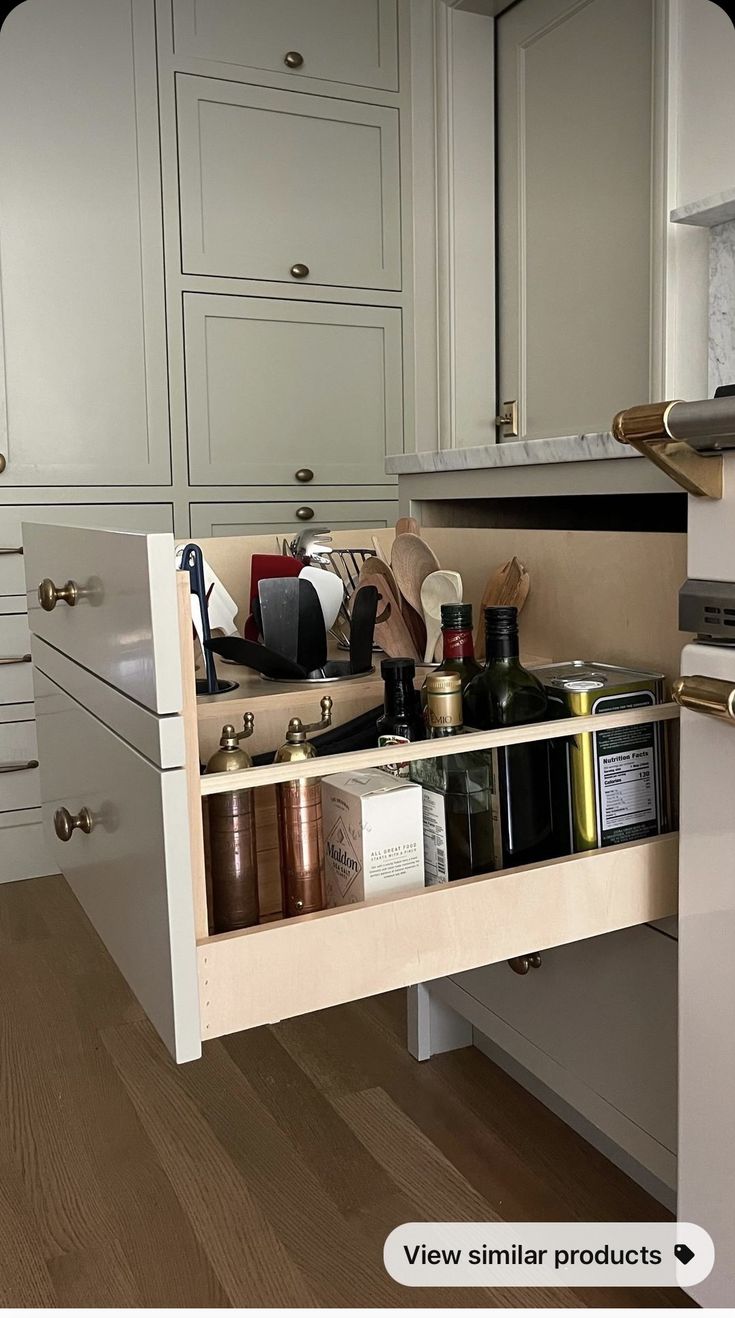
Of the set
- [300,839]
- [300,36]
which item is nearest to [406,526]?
[300,839]

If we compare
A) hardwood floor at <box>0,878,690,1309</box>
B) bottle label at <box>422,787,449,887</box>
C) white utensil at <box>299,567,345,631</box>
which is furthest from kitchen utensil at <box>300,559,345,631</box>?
hardwood floor at <box>0,878,690,1309</box>

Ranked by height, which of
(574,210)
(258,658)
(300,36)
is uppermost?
(300,36)

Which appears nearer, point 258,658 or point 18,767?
point 258,658

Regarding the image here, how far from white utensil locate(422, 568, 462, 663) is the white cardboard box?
34cm

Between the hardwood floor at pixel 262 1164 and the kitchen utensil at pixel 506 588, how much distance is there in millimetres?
602

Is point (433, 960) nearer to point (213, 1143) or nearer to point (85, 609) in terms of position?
point (85, 609)

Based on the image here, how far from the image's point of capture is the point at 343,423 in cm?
Answer: 269

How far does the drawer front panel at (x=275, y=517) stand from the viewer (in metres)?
2.56

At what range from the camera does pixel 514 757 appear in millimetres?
843

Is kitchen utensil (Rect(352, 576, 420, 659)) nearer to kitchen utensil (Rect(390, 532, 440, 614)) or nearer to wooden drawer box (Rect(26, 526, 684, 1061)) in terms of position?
kitchen utensil (Rect(390, 532, 440, 614))

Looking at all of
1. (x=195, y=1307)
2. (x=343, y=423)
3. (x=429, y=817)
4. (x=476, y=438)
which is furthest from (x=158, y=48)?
(x=195, y=1307)

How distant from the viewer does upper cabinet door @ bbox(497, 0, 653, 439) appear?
2.39 m

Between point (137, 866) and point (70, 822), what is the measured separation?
198 mm

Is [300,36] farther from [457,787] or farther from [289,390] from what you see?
[457,787]
